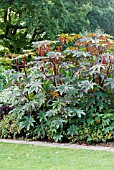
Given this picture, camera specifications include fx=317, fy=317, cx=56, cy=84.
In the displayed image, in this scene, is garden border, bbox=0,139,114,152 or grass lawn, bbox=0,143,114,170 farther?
garden border, bbox=0,139,114,152

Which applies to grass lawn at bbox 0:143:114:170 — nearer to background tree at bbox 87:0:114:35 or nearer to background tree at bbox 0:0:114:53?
background tree at bbox 0:0:114:53

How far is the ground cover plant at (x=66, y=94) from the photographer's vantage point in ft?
16.7

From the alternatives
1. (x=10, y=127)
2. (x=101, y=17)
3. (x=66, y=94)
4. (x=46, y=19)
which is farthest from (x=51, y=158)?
(x=101, y=17)

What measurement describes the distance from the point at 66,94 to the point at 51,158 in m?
1.37

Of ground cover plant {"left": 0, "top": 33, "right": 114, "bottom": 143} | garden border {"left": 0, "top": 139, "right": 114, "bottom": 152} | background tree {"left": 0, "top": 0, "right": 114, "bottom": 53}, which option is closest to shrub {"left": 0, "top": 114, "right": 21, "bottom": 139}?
ground cover plant {"left": 0, "top": 33, "right": 114, "bottom": 143}

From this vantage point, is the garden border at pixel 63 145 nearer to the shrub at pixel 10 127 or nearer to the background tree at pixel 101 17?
the shrub at pixel 10 127

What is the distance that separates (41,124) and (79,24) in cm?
950

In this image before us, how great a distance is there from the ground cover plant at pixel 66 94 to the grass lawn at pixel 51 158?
0.58m

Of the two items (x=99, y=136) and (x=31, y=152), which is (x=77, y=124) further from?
(x=31, y=152)

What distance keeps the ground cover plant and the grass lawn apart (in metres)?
0.58

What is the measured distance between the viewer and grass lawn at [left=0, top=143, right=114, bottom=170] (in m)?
3.73

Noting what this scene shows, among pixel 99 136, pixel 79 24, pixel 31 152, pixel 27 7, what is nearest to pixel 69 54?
pixel 99 136

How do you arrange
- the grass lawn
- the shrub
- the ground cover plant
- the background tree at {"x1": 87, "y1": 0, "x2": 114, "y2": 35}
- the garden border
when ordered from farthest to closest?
the background tree at {"x1": 87, "y1": 0, "x2": 114, "y2": 35} → the shrub → the ground cover plant → the garden border → the grass lawn

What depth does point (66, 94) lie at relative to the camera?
5.20 meters
